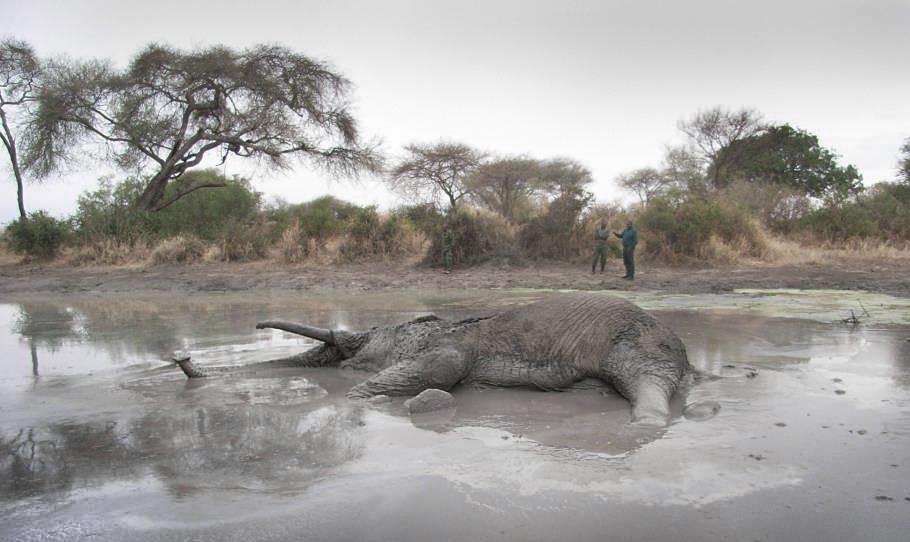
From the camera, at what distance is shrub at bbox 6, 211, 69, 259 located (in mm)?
20609

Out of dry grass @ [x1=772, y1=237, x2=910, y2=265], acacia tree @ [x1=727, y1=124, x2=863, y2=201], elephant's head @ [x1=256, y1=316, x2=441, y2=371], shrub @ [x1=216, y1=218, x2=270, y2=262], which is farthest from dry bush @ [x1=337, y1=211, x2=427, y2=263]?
acacia tree @ [x1=727, y1=124, x2=863, y2=201]

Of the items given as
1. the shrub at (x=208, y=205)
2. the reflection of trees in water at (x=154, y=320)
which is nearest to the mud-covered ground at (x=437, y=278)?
the reflection of trees in water at (x=154, y=320)

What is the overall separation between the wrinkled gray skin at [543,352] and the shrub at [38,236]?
18.9 metres

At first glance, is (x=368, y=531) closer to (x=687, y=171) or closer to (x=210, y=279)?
(x=210, y=279)

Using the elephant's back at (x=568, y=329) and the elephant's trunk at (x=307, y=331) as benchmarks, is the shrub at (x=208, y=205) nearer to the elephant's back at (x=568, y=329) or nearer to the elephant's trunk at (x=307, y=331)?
the elephant's trunk at (x=307, y=331)

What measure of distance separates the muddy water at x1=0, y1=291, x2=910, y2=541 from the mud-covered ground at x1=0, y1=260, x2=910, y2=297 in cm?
772

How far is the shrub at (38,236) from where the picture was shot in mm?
20609

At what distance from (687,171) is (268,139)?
73.7 ft

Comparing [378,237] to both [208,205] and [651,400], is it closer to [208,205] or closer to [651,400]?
[208,205]

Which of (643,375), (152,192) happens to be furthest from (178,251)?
(643,375)

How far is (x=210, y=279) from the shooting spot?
15898 mm

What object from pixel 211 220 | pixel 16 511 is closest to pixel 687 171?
pixel 211 220

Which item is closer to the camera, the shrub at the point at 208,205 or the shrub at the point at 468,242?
the shrub at the point at 468,242

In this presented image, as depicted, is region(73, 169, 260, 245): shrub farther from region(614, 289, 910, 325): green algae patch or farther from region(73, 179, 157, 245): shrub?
region(614, 289, 910, 325): green algae patch
